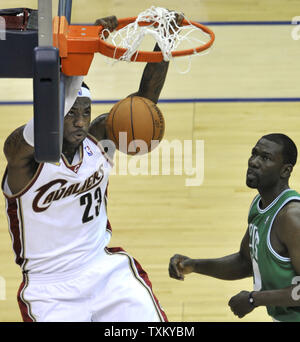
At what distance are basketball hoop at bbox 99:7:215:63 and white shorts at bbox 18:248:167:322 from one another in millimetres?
1310

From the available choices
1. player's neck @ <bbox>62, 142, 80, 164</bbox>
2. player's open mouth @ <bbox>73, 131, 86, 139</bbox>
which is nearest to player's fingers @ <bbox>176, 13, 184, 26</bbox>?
player's open mouth @ <bbox>73, 131, 86, 139</bbox>

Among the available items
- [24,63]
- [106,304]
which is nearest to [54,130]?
[24,63]

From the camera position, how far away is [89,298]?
3635 mm

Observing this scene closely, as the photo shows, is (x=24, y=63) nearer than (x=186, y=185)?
Yes

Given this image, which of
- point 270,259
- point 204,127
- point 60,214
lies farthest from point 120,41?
point 204,127

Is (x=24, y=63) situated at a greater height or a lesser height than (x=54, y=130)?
→ greater

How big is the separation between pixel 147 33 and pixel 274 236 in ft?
4.16

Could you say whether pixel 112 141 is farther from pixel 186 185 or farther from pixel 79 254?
pixel 186 185

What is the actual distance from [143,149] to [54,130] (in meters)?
1.30

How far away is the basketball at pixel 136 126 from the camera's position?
3420 millimetres

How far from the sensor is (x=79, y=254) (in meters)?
3.64

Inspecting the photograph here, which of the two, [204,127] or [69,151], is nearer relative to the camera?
[69,151]

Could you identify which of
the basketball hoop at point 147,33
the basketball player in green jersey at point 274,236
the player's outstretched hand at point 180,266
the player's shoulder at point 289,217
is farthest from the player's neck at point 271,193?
the basketball hoop at point 147,33

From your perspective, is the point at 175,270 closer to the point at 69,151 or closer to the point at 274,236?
the point at 274,236
